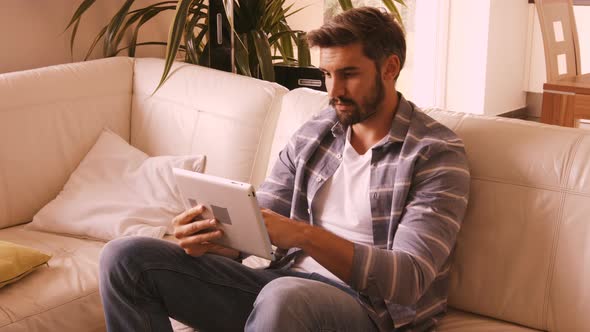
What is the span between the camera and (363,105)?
5.92 feet

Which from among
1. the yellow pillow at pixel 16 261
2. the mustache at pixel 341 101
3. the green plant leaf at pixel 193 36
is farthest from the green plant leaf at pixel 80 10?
the mustache at pixel 341 101

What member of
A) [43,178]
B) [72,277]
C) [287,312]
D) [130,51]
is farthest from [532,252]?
[130,51]

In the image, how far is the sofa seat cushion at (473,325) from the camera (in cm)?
176

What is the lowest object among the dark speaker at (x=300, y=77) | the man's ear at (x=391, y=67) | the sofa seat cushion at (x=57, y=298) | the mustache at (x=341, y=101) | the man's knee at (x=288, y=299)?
the sofa seat cushion at (x=57, y=298)

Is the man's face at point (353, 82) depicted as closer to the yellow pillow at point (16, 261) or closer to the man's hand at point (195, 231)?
the man's hand at point (195, 231)

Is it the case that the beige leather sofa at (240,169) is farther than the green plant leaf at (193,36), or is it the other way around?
the green plant leaf at (193,36)

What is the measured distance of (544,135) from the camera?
70.4 inches

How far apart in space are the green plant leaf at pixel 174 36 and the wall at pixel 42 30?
0.51 meters

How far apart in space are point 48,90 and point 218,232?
3.96 feet

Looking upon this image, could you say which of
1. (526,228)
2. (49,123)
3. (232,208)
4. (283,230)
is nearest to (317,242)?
(283,230)

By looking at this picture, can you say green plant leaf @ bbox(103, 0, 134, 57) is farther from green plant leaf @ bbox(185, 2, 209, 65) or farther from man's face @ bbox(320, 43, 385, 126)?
man's face @ bbox(320, 43, 385, 126)

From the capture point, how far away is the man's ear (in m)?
1.84

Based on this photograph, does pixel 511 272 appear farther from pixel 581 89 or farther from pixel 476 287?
pixel 581 89

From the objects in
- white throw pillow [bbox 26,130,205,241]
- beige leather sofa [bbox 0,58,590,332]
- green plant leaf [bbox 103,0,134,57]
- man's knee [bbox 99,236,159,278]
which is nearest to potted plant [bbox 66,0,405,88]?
green plant leaf [bbox 103,0,134,57]
